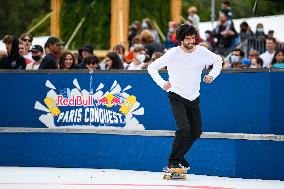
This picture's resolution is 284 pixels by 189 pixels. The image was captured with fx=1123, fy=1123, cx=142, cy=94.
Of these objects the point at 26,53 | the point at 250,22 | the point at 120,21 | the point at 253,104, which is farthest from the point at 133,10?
the point at 253,104

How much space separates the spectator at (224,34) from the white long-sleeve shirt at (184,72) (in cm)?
939

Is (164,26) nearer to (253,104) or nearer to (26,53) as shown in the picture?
(26,53)

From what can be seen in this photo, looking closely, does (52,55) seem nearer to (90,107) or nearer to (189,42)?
(90,107)

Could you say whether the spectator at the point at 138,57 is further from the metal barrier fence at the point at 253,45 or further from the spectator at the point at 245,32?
the spectator at the point at 245,32

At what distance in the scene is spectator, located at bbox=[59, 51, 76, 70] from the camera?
59.8 feet

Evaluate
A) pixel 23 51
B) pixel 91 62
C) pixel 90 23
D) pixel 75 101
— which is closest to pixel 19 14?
pixel 90 23

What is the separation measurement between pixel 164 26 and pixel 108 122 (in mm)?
12538

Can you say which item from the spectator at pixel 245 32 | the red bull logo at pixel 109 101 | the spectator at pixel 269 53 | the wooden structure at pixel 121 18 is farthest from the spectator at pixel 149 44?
the wooden structure at pixel 121 18

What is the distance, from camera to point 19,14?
46500 millimetres

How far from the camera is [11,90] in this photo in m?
17.6

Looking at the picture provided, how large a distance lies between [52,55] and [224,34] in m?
7.06

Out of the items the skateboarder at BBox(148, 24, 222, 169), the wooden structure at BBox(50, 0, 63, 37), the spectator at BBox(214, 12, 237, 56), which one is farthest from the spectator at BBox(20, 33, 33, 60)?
the wooden structure at BBox(50, 0, 63, 37)

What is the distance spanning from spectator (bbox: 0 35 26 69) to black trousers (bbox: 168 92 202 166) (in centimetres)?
413

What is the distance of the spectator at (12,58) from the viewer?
18.4 m
